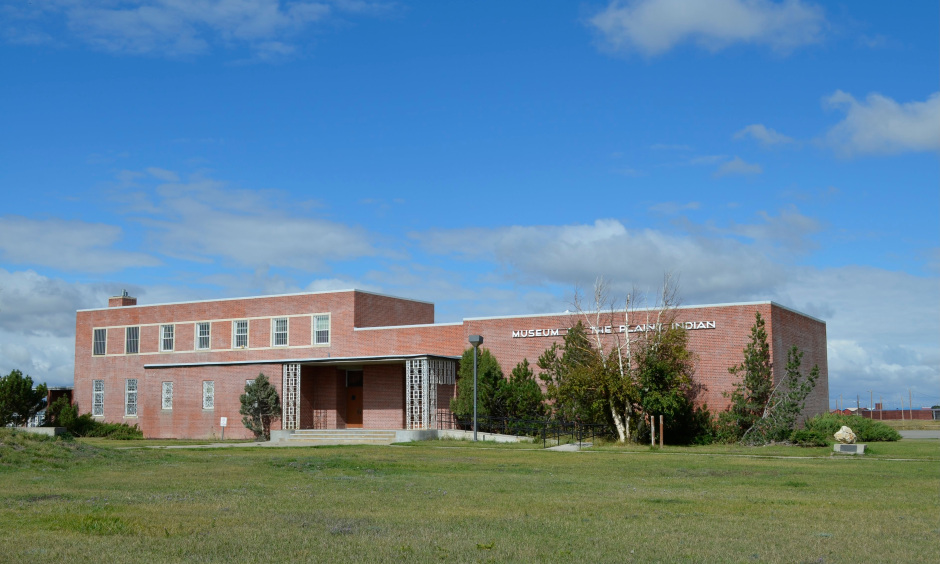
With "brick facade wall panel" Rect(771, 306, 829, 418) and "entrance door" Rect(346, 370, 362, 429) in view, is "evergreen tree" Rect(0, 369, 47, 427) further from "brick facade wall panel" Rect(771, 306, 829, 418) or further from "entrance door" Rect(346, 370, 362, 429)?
"brick facade wall panel" Rect(771, 306, 829, 418)

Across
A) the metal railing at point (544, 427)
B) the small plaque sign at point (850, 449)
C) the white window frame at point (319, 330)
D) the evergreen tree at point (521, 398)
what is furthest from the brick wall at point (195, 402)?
the small plaque sign at point (850, 449)

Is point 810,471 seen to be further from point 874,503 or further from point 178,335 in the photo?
point 178,335

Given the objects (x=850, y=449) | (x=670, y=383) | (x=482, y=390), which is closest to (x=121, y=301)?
(x=482, y=390)

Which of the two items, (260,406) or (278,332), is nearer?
(260,406)

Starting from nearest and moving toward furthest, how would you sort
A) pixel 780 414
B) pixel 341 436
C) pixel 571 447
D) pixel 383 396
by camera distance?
pixel 571 447 < pixel 780 414 < pixel 341 436 < pixel 383 396

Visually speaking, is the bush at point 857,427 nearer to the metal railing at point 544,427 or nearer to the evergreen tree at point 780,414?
the evergreen tree at point 780,414

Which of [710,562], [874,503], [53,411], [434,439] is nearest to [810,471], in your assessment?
[874,503]

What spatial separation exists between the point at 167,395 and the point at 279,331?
646cm

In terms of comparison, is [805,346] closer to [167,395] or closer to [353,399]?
[353,399]

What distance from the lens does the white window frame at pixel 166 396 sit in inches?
1858

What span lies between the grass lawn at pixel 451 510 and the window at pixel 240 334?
2657cm

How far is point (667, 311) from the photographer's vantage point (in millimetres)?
37438

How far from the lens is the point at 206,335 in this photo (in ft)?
167

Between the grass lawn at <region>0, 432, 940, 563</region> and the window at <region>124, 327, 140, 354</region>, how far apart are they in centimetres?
3149
